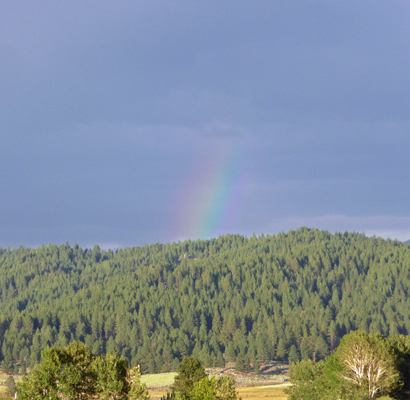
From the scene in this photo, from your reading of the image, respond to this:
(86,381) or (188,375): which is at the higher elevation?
(86,381)

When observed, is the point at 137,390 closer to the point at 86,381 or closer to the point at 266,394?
the point at 86,381

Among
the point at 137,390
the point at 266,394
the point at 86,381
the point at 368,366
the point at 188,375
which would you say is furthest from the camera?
the point at 266,394

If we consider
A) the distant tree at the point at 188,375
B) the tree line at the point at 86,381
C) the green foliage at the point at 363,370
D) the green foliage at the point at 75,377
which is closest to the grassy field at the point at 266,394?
the distant tree at the point at 188,375

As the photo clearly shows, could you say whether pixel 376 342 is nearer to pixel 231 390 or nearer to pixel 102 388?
pixel 231 390

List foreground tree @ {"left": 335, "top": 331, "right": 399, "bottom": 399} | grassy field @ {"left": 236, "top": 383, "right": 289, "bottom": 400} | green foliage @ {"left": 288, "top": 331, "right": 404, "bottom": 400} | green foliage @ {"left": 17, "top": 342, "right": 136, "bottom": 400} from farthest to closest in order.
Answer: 1. grassy field @ {"left": 236, "top": 383, "right": 289, "bottom": 400}
2. green foliage @ {"left": 288, "top": 331, "right": 404, "bottom": 400}
3. foreground tree @ {"left": 335, "top": 331, "right": 399, "bottom": 399}
4. green foliage @ {"left": 17, "top": 342, "right": 136, "bottom": 400}

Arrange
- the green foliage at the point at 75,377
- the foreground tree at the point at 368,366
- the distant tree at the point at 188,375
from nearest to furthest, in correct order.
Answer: the green foliage at the point at 75,377
the foreground tree at the point at 368,366
the distant tree at the point at 188,375

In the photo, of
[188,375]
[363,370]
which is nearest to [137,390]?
[188,375]

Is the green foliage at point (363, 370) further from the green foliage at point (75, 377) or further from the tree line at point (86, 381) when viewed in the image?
the green foliage at point (75, 377)

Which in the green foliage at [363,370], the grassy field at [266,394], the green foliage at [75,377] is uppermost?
the green foliage at [75,377]

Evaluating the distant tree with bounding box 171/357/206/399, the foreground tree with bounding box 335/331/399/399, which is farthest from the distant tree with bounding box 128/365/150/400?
the foreground tree with bounding box 335/331/399/399

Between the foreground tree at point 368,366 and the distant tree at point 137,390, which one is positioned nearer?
the distant tree at point 137,390

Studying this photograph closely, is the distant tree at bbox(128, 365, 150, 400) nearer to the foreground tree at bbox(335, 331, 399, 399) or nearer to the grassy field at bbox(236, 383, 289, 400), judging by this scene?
the foreground tree at bbox(335, 331, 399, 399)

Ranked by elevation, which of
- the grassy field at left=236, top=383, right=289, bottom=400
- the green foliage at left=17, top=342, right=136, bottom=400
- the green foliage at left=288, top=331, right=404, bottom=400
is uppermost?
the green foliage at left=17, top=342, right=136, bottom=400

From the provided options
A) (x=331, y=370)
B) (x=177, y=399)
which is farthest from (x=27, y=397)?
(x=331, y=370)
